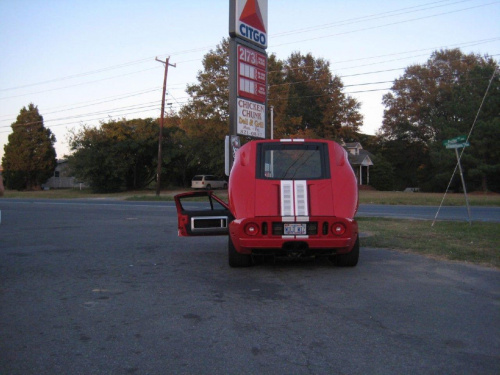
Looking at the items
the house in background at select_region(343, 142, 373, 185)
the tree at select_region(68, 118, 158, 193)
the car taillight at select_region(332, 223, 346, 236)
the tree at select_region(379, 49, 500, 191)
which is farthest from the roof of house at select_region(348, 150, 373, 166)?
the car taillight at select_region(332, 223, 346, 236)

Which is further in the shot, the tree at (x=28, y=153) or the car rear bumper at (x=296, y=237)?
the tree at (x=28, y=153)

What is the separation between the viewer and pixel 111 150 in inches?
1726

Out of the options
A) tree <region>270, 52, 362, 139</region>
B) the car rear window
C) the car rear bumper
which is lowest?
the car rear bumper

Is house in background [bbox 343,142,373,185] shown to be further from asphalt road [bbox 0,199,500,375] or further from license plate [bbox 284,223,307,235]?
license plate [bbox 284,223,307,235]

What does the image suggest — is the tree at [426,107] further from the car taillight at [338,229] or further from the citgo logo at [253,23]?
the car taillight at [338,229]

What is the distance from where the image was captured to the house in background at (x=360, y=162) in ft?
168

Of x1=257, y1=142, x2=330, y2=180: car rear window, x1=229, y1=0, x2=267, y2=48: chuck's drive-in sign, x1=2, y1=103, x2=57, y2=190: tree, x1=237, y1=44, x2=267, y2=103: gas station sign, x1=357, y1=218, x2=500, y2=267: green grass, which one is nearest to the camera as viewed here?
x1=257, y1=142, x2=330, y2=180: car rear window

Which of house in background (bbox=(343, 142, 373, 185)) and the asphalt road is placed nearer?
the asphalt road

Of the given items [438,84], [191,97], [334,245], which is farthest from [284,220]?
[438,84]

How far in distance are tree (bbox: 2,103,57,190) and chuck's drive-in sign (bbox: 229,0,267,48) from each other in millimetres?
51194

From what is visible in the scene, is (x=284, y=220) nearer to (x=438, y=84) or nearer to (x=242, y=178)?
(x=242, y=178)

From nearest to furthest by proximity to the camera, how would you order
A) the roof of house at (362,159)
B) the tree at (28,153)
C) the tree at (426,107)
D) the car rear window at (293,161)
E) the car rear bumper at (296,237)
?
the car rear bumper at (296,237) → the car rear window at (293,161) → the tree at (426,107) → the roof of house at (362,159) → the tree at (28,153)

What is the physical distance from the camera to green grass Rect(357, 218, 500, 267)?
809cm

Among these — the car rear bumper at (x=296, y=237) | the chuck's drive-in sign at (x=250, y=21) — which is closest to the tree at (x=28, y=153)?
the chuck's drive-in sign at (x=250, y=21)
